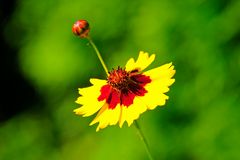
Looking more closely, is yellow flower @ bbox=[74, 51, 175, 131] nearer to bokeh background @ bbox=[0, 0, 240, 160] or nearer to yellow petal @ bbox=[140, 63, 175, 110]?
yellow petal @ bbox=[140, 63, 175, 110]

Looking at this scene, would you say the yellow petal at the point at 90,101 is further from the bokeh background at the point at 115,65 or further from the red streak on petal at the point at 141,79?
the bokeh background at the point at 115,65

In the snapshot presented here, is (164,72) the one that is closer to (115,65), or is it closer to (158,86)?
(158,86)

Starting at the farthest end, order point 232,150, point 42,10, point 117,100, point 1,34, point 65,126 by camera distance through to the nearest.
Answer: point 1,34 < point 42,10 < point 65,126 < point 232,150 < point 117,100

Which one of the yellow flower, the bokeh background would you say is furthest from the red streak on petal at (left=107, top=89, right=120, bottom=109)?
the bokeh background

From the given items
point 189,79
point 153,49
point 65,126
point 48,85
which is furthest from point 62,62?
point 189,79

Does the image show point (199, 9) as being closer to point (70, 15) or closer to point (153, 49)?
point (153, 49)

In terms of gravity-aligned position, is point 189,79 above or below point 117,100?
above

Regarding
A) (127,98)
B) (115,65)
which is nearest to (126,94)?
(127,98)

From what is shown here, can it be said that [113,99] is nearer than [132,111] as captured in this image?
No
